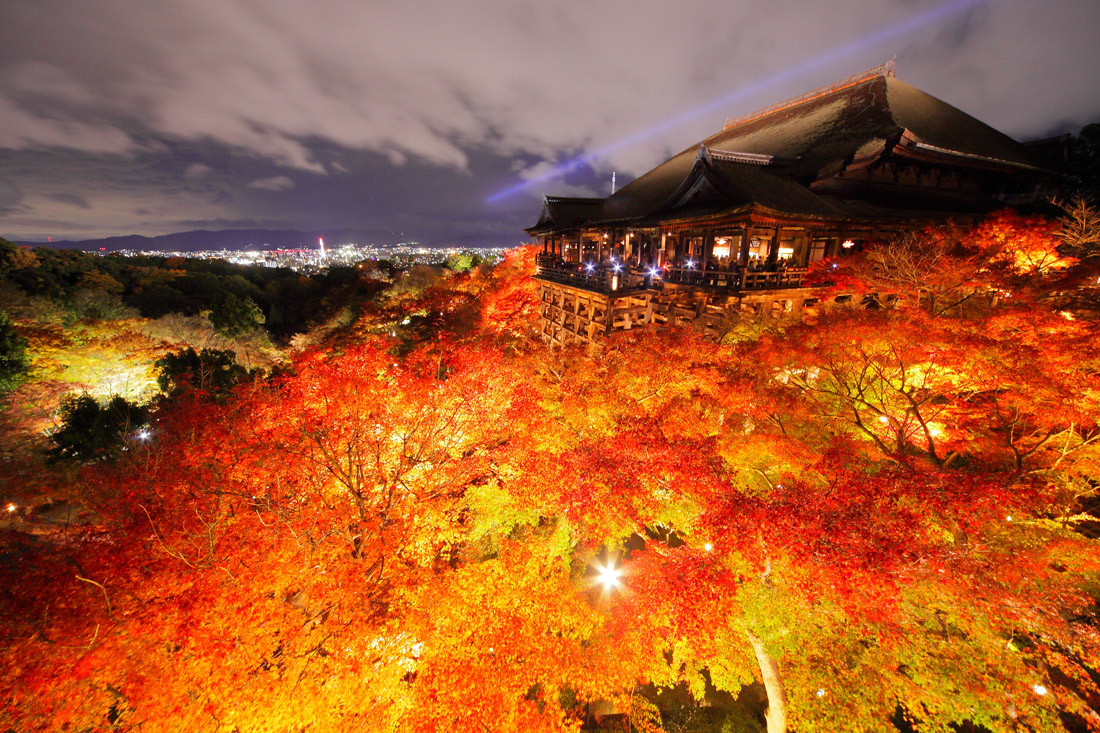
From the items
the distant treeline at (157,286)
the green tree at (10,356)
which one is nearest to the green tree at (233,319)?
the distant treeline at (157,286)

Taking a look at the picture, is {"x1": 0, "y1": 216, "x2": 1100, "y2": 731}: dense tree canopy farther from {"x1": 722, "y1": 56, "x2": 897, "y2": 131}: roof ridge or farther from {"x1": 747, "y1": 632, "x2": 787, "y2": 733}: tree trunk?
{"x1": 722, "y1": 56, "x2": 897, "y2": 131}: roof ridge

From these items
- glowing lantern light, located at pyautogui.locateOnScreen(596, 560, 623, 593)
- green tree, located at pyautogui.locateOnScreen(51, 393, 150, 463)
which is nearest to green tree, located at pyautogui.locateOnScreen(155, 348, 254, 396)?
green tree, located at pyautogui.locateOnScreen(51, 393, 150, 463)

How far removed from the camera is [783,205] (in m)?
16.3

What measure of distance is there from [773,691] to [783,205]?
17.1m

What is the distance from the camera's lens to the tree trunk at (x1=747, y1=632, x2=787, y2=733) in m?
9.80

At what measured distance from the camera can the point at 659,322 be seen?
20484 millimetres

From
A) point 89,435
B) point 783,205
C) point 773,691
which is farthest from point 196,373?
point 783,205

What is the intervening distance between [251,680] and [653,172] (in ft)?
114

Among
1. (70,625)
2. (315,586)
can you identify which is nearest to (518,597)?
(315,586)

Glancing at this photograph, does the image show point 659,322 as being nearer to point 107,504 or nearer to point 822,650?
point 822,650

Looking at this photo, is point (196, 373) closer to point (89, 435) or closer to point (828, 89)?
point (89, 435)

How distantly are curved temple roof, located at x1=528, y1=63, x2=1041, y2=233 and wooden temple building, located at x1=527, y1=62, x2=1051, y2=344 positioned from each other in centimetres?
10

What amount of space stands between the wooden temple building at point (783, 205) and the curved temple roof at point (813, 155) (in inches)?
3.9

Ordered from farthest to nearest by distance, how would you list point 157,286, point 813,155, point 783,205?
1. point 157,286
2. point 813,155
3. point 783,205
